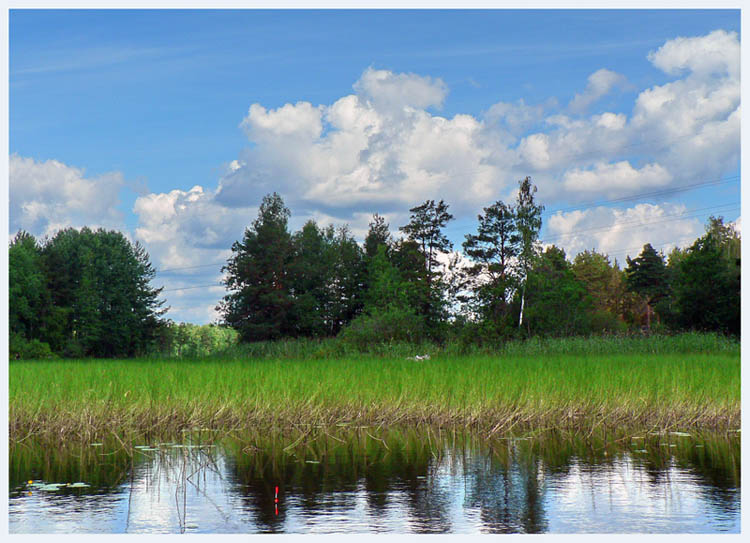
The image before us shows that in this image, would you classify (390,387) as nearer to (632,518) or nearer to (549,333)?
(632,518)

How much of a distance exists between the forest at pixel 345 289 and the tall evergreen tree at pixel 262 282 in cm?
11

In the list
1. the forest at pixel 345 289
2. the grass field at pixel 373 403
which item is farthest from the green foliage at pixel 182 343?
the grass field at pixel 373 403

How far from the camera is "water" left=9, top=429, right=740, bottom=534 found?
7211mm

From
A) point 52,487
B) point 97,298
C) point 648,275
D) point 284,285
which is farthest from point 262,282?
point 52,487

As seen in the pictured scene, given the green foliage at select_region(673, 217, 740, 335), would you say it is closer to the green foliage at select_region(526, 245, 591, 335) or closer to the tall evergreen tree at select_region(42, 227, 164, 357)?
the green foliage at select_region(526, 245, 591, 335)

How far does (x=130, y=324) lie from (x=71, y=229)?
13.4 metres

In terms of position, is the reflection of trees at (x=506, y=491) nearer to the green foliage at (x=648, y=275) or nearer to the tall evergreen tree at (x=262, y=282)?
the tall evergreen tree at (x=262, y=282)

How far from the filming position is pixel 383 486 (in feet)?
28.3

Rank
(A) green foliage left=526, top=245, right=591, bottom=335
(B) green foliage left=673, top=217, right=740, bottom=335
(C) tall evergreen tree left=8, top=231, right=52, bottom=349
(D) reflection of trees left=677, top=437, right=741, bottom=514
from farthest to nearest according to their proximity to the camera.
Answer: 1. (C) tall evergreen tree left=8, top=231, right=52, bottom=349
2. (B) green foliage left=673, top=217, right=740, bottom=335
3. (A) green foliage left=526, top=245, right=591, bottom=335
4. (D) reflection of trees left=677, top=437, right=741, bottom=514

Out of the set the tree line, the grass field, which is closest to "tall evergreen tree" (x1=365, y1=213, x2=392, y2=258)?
the tree line

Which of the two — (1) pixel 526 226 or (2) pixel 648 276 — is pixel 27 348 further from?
(2) pixel 648 276

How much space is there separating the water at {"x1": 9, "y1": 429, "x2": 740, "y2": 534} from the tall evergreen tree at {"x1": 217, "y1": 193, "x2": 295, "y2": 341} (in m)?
49.0

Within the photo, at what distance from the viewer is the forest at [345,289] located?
1882 inches

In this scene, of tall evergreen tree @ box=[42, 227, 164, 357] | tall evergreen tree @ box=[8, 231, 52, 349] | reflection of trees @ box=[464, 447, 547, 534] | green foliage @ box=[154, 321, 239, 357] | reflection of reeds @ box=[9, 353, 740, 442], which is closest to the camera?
reflection of trees @ box=[464, 447, 547, 534]
